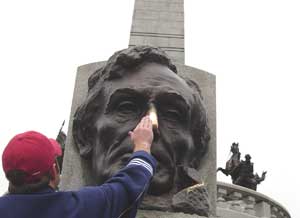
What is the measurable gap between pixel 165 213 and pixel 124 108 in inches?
27.7

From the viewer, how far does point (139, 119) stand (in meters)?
2.81

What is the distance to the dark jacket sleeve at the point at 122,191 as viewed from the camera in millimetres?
1560

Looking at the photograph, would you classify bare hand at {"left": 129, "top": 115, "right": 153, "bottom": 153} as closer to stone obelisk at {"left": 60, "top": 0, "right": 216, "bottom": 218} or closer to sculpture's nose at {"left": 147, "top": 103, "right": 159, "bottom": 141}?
sculpture's nose at {"left": 147, "top": 103, "right": 159, "bottom": 141}

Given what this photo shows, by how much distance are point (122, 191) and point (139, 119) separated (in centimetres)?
120

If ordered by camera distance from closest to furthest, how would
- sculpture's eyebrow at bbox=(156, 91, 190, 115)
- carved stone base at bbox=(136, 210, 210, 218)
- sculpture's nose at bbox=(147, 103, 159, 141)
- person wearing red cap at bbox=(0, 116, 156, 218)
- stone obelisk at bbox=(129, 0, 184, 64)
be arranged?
person wearing red cap at bbox=(0, 116, 156, 218), sculpture's nose at bbox=(147, 103, 159, 141), carved stone base at bbox=(136, 210, 210, 218), sculpture's eyebrow at bbox=(156, 91, 190, 115), stone obelisk at bbox=(129, 0, 184, 64)

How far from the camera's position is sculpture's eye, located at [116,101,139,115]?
286 cm

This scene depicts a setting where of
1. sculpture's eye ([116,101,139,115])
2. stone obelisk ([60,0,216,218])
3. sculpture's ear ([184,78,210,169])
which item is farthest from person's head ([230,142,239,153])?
sculpture's eye ([116,101,139,115])

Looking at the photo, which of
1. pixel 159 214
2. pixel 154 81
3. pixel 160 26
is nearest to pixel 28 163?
pixel 159 214

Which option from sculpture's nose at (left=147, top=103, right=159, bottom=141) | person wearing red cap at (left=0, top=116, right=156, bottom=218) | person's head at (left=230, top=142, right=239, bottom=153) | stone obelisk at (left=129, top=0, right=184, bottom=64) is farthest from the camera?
person's head at (left=230, top=142, right=239, bottom=153)

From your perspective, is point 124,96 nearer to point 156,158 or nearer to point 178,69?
point 156,158

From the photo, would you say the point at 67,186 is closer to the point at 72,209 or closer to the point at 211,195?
the point at 211,195

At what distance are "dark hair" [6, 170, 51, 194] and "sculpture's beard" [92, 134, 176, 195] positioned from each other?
1.09 meters

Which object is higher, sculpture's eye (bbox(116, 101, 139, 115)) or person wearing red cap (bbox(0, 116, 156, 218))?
sculpture's eye (bbox(116, 101, 139, 115))

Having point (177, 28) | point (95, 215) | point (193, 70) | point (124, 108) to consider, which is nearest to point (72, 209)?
point (95, 215)
